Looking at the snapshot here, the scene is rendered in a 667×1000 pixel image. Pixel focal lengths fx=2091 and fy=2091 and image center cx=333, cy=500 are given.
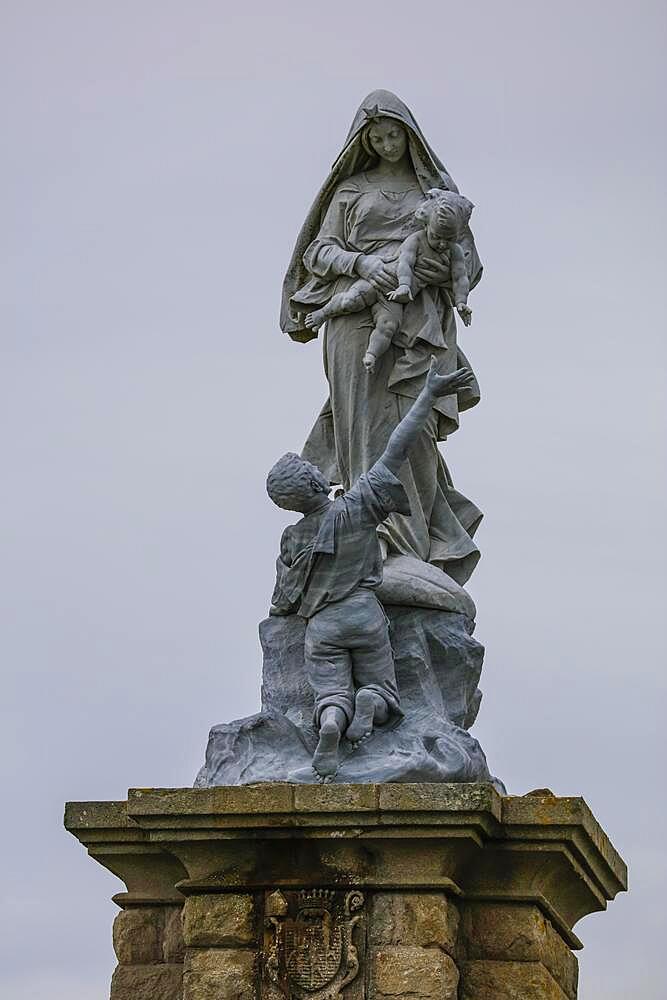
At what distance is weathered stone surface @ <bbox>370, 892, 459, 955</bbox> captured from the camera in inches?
408

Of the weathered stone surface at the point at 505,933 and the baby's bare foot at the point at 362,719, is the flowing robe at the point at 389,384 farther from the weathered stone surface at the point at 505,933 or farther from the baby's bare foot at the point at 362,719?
the weathered stone surface at the point at 505,933

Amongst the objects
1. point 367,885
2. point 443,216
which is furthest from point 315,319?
point 367,885

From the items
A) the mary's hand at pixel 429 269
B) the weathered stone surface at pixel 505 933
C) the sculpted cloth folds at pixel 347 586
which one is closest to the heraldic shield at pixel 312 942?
the weathered stone surface at pixel 505 933

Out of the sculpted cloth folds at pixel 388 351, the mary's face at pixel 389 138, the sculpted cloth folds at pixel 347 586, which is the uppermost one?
the mary's face at pixel 389 138

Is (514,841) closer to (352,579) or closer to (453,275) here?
(352,579)

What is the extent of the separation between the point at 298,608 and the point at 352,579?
0.40 metres

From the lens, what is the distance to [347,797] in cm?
1045

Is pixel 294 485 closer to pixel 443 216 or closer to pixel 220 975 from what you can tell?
pixel 443 216

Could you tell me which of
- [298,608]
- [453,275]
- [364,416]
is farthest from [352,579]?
[453,275]

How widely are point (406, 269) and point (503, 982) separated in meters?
4.24

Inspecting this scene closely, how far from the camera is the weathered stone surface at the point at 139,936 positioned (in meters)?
11.6

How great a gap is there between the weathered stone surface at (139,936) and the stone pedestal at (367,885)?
2.14 feet

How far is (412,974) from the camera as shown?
10.3m

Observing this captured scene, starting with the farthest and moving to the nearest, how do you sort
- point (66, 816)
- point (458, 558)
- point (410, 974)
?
point (458, 558) < point (66, 816) < point (410, 974)
